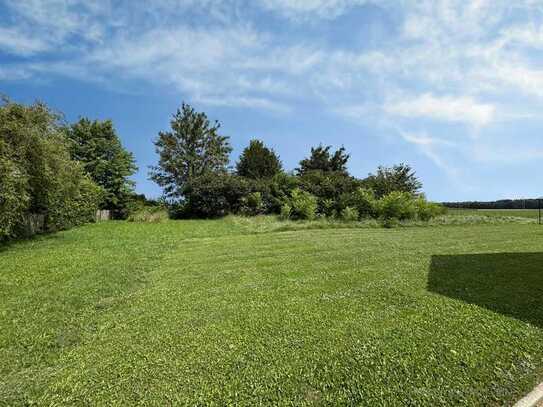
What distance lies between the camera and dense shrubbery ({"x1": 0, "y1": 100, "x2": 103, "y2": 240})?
27.7 feet

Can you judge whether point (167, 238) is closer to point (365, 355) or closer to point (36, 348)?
point (36, 348)

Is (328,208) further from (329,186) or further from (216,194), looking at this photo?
(216,194)

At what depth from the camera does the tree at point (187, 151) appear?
3247 cm

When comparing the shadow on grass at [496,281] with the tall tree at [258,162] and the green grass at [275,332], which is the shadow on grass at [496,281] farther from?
the tall tree at [258,162]

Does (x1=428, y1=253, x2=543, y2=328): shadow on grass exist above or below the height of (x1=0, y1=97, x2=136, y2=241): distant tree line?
below

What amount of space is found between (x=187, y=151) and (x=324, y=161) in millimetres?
15420

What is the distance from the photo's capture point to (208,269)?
20.5 feet

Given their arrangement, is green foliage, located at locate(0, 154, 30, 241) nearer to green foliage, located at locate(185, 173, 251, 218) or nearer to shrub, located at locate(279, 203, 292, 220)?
shrub, located at locate(279, 203, 292, 220)

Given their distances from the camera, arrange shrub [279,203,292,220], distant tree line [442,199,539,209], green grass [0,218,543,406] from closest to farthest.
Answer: green grass [0,218,543,406]
shrub [279,203,292,220]
distant tree line [442,199,539,209]

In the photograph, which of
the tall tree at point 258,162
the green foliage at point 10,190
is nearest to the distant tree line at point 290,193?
A: the tall tree at point 258,162

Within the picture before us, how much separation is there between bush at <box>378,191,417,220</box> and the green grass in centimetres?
964

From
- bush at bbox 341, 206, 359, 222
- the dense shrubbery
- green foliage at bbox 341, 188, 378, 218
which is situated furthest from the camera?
green foliage at bbox 341, 188, 378, 218

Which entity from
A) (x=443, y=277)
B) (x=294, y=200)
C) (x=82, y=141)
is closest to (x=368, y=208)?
(x=294, y=200)

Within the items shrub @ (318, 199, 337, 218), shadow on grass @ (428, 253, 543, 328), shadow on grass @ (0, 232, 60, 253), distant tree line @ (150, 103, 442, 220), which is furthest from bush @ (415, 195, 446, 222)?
shadow on grass @ (0, 232, 60, 253)
